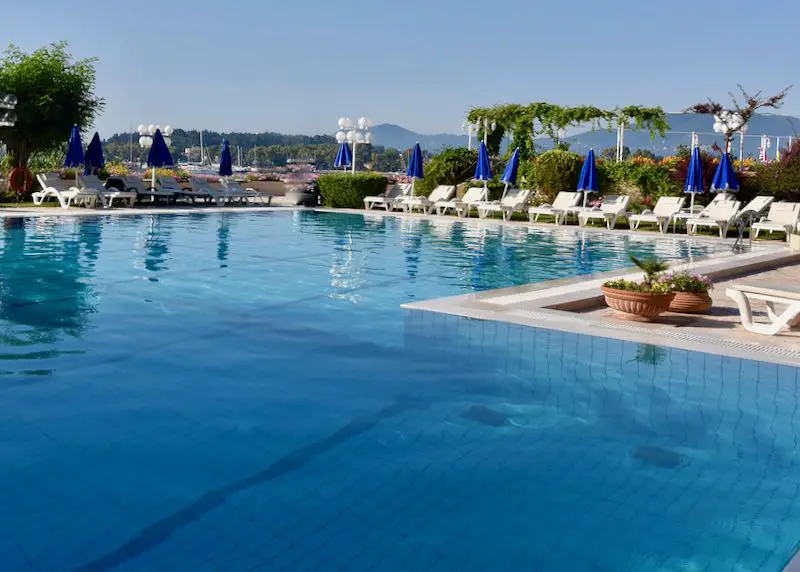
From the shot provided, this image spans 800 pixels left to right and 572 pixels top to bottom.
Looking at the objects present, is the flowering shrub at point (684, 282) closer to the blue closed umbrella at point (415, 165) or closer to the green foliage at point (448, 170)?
the blue closed umbrella at point (415, 165)

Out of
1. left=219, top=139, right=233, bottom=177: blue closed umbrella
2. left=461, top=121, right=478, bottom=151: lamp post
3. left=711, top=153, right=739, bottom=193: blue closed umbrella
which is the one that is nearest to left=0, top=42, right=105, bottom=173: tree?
left=219, top=139, right=233, bottom=177: blue closed umbrella

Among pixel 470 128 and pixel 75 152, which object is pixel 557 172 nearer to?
pixel 470 128

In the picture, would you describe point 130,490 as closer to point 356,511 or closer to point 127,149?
point 356,511

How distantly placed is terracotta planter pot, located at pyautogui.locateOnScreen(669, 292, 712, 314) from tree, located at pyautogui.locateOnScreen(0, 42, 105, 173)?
804 inches

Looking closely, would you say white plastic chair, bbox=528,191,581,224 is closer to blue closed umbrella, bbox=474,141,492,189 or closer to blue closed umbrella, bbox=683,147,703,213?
blue closed umbrella, bbox=474,141,492,189

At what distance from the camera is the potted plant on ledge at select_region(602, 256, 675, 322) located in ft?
23.4

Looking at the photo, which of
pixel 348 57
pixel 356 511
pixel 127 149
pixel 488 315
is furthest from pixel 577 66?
pixel 127 149

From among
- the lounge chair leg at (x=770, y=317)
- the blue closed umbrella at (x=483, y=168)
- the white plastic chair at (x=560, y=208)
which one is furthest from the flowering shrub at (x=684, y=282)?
the blue closed umbrella at (x=483, y=168)

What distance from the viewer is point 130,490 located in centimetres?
361

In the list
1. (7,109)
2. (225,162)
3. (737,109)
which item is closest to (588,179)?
(737,109)

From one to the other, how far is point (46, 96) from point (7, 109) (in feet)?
5.02

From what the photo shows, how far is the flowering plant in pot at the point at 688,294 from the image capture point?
24.7 feet

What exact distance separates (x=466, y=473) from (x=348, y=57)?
3061 centimetres

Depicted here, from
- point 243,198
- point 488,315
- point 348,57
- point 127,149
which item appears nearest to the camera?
point 488,315
